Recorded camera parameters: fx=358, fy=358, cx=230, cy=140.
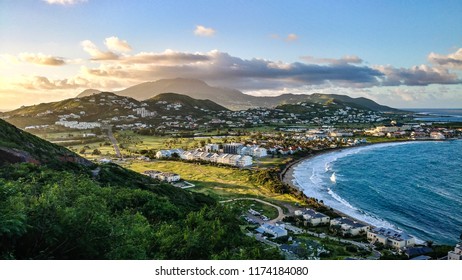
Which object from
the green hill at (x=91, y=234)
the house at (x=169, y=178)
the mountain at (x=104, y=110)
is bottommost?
the house at (x=169, y=178)

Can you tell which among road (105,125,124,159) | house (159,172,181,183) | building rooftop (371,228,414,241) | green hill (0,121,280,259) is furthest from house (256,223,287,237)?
road (105,125,124,159)

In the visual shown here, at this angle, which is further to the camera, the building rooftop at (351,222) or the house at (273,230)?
the building rooftop at (351,222)

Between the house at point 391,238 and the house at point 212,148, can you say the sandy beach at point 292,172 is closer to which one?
the house at point 391,238

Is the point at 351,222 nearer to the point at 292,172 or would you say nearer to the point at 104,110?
the point at 292,172

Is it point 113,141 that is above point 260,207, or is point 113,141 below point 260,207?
above

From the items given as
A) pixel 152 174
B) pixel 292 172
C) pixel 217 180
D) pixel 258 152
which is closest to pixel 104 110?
pixel 258 152

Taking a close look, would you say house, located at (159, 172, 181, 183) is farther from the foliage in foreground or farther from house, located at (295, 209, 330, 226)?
the foliage in foreground

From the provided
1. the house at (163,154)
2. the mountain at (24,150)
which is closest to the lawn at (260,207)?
the mountain at (24,150)
